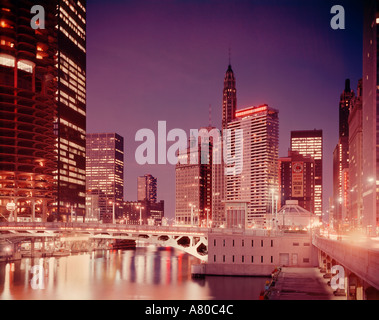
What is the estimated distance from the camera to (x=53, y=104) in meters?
156

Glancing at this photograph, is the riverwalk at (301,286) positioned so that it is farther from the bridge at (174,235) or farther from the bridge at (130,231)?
the bridge at (130,231)

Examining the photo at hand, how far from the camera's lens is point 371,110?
154m

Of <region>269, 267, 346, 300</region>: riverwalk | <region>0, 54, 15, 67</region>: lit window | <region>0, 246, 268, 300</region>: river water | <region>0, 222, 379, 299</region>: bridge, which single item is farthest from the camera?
<region>0, 54, 15, 67</region>: lit window

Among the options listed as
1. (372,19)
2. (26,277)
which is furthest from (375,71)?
(26,277)

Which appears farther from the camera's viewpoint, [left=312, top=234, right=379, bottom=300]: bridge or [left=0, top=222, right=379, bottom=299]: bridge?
[left=0, top=222, right=379, bottom=299]: bridge

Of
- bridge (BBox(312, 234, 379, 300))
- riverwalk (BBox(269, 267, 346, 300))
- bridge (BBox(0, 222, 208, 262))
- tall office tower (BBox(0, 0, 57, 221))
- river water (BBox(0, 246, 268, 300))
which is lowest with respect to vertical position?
river water (BBox(0, 246, 268, 300))

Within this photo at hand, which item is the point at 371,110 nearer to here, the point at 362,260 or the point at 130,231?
the point at 130,231

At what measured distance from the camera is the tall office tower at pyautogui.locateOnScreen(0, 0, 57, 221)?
142 meters

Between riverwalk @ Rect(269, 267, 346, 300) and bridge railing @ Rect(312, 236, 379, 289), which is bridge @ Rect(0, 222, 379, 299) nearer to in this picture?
riverwalk @ Rect(269, 267, 346, 300)

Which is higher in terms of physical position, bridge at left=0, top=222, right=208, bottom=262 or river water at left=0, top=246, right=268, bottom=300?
bridge at left=0, top=222, right=208, bottom=262

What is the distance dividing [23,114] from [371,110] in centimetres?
10663

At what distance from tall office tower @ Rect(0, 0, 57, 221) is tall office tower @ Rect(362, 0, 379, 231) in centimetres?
9994

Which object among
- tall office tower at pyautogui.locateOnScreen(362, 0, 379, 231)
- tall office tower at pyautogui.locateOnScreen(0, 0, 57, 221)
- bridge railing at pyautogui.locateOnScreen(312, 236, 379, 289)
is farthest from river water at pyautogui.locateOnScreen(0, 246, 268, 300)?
tall office tower at pyautogui.locateOnScreen(362, 0, 379, 231)
